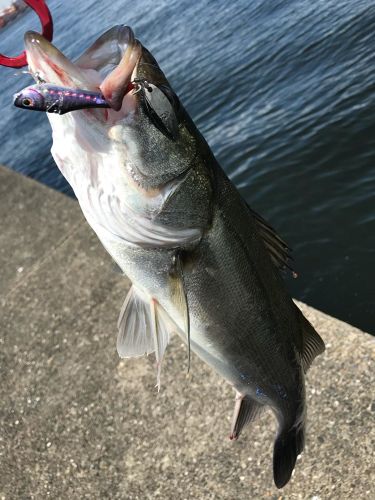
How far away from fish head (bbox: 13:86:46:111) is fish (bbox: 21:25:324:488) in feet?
0.53

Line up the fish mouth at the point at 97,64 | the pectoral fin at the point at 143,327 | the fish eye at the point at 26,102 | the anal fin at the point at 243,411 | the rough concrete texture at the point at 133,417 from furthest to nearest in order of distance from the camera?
1. the rough concrete texture at the point at 133,417
2. the anal fin at the point at 243,411
3. the pectoral fin at the point at 143,327
4. the fish mouth at the point at 97,64
5. the fish eye at the point at 26,102

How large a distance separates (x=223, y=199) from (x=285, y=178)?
686 cm

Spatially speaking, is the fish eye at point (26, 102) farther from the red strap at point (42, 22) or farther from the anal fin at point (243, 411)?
the anal fin at point (243, 411)

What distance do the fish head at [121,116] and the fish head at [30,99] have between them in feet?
Answer: 0.53

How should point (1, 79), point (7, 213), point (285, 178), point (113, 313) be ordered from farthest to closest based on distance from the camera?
1. point (1, 79)
2. point (285, 178)
3. point (7, 213)
4. point (113, 313)

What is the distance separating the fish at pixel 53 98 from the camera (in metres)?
1.37

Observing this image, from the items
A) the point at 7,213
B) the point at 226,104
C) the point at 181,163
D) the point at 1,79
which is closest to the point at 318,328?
the point at 181,163

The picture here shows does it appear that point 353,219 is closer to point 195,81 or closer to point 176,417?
point 176,417

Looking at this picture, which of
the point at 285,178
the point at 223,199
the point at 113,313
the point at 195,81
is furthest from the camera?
the point at 195,81

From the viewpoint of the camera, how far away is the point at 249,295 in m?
2.19

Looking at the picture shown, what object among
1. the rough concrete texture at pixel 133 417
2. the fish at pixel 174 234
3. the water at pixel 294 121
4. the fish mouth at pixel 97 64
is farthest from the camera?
the water at pixel 294 121

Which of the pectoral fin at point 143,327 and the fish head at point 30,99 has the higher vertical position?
the fish head at point 30,99

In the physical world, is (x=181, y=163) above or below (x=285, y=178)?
above

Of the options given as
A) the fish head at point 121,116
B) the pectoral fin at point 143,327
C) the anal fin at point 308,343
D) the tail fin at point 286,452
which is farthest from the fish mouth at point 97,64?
the tail fin at point 286,452
